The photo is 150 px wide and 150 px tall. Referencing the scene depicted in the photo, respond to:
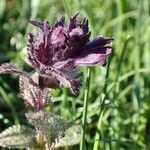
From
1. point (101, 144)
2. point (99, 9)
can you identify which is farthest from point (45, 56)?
point (99, 9)

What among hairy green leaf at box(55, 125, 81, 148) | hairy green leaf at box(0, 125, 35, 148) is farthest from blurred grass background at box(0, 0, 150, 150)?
hairy green leaf at box(0, 125, 35, 148)

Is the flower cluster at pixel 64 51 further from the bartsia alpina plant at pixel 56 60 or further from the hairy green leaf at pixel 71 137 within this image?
the hairy green leaf at pixel 71 137

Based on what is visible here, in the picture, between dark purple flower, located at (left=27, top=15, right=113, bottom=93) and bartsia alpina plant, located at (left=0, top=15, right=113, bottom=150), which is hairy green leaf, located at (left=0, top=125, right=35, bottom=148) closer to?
bartsia alpina plant, located at (left=0, top=15, right=113, bottom=150)

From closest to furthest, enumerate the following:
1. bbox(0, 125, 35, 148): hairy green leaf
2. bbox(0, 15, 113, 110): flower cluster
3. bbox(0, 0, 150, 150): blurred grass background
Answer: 1. bbox(0, 15, 113, 110): flower cluster
2. bbox(0, 125, 35, 148): hairy green leaf
3. bbox(0, 0, 150, 150): blurred grass background

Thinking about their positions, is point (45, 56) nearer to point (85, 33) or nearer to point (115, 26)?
point (85, 33)

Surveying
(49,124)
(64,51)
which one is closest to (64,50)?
(64,51)
